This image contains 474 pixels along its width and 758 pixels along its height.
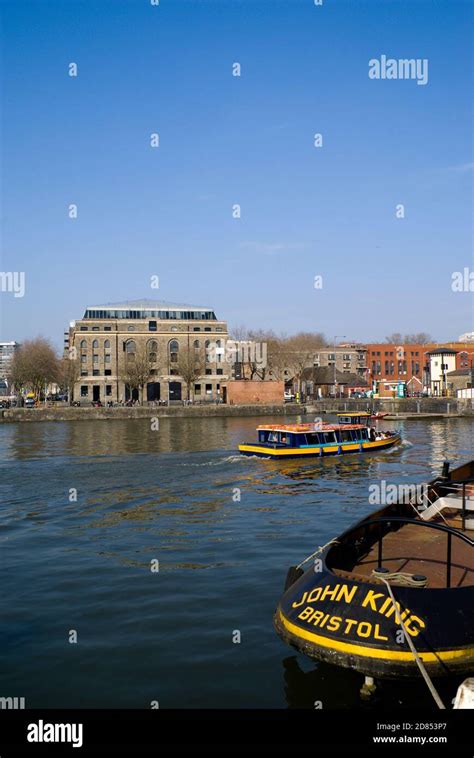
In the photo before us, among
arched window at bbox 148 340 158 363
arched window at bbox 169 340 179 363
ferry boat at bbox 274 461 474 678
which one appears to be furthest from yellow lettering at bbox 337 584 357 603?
arched window at bbox 169 340 179 363

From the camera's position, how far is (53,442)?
192ft

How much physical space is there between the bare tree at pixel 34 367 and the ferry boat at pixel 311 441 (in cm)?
7087

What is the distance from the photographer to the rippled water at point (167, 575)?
430 inches

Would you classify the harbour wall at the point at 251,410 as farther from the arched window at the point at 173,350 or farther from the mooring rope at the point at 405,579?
the mooring rope at the point at 405,579

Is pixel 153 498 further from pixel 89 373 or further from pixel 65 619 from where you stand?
pixel 89 373

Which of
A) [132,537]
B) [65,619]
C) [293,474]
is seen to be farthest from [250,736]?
[293,474]

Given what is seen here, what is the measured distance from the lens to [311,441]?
45406 mm

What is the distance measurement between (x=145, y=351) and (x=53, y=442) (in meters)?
60.6

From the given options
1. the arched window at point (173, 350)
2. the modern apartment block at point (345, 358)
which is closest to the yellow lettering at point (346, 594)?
the arched window at point (173, 350)

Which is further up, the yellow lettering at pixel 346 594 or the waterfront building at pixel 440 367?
the waterfront building at pixel 440 367

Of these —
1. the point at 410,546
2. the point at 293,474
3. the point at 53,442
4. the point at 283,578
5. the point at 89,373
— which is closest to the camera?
the point at 410,546

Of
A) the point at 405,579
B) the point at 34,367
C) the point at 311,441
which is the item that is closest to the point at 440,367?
the point at 34,367

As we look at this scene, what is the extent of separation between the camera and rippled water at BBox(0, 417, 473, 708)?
1093 centimetres

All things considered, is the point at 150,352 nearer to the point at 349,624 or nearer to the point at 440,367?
the point at 440,367
